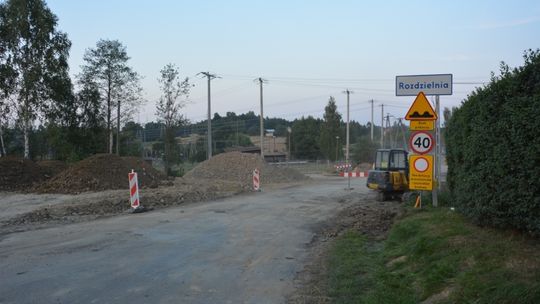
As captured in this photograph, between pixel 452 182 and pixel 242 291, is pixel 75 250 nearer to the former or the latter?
pixel 242 291

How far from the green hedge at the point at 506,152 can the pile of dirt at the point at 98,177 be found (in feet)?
62.4

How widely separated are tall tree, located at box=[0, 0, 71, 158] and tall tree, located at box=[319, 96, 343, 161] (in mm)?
42629

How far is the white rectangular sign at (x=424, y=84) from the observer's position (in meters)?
12.9

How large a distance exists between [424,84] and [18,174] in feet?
73.6

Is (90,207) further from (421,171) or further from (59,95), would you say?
(59,95)

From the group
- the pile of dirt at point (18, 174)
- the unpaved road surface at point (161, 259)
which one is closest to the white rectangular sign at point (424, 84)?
the unpaved road surface at point (161, 259)

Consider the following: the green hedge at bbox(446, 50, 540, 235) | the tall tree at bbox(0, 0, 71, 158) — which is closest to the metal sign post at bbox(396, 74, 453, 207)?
the green hedge at bbox(446, 50, 540, 235)

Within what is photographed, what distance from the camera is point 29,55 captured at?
119 ft

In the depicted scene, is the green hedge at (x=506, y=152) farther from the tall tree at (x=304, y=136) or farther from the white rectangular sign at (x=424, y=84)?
the tall tree at (x=304, y=136)

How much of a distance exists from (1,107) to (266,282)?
35853mm

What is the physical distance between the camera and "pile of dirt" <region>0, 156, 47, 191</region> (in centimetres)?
2514

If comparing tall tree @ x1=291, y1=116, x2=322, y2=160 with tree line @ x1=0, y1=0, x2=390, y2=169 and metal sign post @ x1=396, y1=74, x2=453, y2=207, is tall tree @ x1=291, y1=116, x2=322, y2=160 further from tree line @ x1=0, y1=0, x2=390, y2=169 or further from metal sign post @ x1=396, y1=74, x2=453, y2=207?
metal sign post @ x1=396, y1=74, x2=453, y2=207

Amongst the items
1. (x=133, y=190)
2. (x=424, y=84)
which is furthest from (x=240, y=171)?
(x=424, y=84)

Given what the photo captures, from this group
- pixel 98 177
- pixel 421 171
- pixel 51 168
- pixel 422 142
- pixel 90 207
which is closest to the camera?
pixel 421 171
